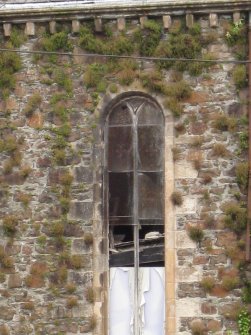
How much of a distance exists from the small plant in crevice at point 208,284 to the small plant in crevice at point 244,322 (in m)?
0.65

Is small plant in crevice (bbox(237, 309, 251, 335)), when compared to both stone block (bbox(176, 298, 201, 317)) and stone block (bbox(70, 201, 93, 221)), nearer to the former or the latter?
stone block (bbox(176, 298, 201, 317))

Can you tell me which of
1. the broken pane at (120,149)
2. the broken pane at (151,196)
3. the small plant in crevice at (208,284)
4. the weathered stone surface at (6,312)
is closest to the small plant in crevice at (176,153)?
the broken pane at (151,196)

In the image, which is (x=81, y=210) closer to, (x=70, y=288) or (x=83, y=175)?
(x=83, y=175)

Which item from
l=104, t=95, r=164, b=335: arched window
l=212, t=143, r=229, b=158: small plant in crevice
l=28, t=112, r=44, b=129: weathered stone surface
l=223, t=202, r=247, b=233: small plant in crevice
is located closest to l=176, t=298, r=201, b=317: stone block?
l=104, t=95, r=164, b=335: arched window

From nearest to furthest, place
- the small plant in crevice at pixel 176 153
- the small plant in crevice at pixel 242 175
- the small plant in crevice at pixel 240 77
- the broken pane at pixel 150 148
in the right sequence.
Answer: the small plant in crevice at pixel 242 175 → the small plant in crevice at pixel 240 77 → the small plant in crevice at pixel 176 153 → the broken pane at pixel 150 148

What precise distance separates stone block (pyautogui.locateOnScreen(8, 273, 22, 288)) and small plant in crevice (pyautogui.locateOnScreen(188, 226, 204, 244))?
10.2 ft

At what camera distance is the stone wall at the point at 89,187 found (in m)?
17.6

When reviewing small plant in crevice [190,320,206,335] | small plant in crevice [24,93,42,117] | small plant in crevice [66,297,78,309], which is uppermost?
small plant in crevice [24,93,42,117]

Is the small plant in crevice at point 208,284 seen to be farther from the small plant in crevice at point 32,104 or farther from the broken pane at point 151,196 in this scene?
the small plant in crevice at point 32,104

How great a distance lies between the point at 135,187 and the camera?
18.2 m

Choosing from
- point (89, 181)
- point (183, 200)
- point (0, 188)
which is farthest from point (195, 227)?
point (0, 188)

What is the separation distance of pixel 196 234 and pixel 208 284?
0.88 meters

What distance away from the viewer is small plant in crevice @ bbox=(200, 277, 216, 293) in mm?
17438

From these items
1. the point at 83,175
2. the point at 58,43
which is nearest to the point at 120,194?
the point at 83,175
